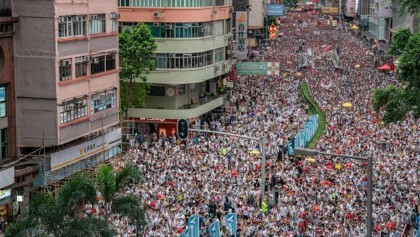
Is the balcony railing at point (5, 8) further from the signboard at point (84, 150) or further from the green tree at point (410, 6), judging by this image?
the green tree at point (410, 6)

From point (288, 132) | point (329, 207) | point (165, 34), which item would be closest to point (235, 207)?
point (329, 207)

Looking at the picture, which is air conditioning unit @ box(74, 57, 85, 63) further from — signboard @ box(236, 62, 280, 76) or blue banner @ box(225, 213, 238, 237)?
signboard @ box(236, 62, 280, 76)

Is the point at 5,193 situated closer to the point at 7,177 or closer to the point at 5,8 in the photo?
the point at 7,177

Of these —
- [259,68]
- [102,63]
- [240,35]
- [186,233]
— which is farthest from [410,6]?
[240,35]

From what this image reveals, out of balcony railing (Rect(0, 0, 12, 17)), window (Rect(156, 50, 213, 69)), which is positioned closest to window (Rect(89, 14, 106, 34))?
balcony railing (Rect(0, 0, 12, 17))

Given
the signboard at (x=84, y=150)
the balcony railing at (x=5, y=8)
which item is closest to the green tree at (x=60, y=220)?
the signboard at (x=84, y=150)

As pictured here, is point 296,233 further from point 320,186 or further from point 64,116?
point 64,116
